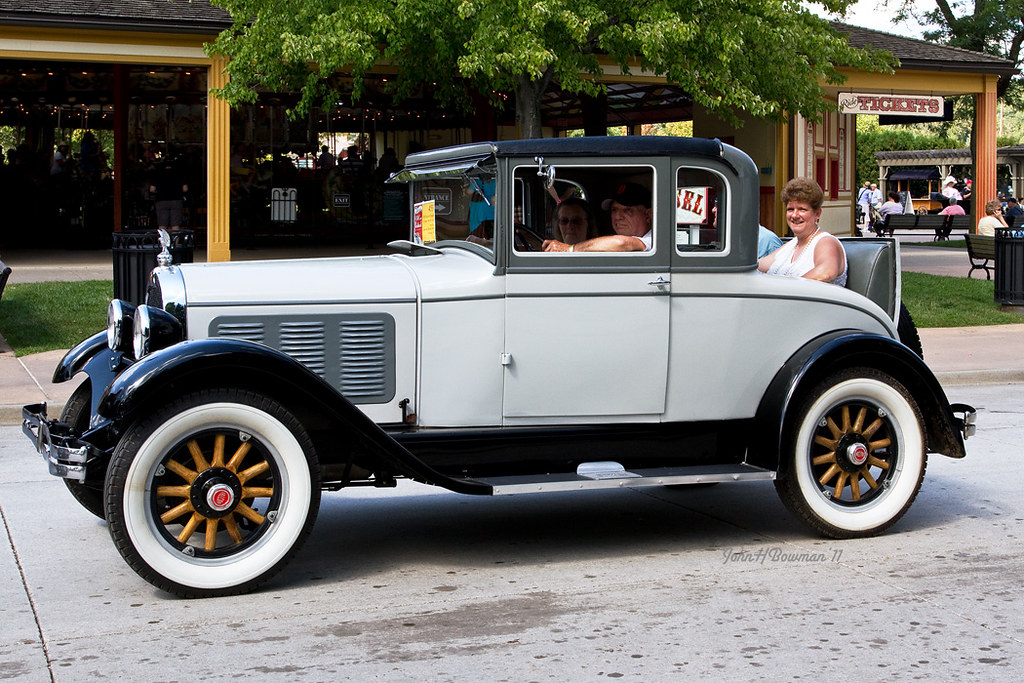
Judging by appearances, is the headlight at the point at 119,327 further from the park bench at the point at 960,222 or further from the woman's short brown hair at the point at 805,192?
the park bench at the point at 960,222

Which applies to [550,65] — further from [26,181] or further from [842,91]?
[26,181]

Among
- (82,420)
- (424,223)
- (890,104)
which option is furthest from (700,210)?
(890,104)

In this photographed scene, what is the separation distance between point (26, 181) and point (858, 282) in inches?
834

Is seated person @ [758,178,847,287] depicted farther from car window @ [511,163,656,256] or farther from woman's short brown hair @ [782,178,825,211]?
car window @ [511,163,656,256]

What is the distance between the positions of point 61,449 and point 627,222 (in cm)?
252

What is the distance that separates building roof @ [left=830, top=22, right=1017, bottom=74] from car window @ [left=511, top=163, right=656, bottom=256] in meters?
18.7

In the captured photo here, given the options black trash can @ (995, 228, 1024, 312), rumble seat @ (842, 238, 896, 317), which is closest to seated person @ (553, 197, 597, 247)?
rumble seat @ (842, 238, 896, 317)

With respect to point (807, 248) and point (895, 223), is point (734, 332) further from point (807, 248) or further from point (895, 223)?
point (895, 223)

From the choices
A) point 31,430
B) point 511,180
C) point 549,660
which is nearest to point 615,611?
point 549,660

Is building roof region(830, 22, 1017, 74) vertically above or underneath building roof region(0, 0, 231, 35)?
above

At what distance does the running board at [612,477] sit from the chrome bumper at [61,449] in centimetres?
158

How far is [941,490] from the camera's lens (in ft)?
22.0

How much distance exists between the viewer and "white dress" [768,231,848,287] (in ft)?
19.2

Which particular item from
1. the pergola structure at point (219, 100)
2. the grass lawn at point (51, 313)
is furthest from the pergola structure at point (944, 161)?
the grass lawn at point (51, 313)
